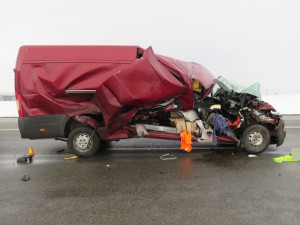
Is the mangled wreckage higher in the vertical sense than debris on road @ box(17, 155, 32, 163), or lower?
higher

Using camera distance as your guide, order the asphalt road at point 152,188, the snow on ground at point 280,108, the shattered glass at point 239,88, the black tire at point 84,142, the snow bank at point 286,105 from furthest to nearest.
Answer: the snow on ground at point 280,108 → the snow bank at point 286,105 → the shattered glass at point 239,88 → the black tire at point 84,142 → the asphalt road at point 152,188

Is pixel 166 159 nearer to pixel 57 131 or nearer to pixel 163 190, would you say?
pixel 163 190

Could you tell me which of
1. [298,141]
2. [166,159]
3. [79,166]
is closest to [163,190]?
[166,159]

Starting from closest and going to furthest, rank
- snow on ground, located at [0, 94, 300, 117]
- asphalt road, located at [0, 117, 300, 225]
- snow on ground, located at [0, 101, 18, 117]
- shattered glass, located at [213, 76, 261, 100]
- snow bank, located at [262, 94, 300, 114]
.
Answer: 1. asphalt road, located at [0, 117, 300, 225]
2. shattered glass, located at [213, 76, 261, 100]
3. snow bank, located at [262, 94, 300, 114]
4. snow on ground, located at [0, 94, 300, 117]
5. snow on ground, located at [0, 101, 18, 117]

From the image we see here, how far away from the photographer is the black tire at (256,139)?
20.0 feet

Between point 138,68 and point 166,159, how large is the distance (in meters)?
2.14

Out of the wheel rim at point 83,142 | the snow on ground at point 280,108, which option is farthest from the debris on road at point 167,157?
the snow on ground at point 280,108

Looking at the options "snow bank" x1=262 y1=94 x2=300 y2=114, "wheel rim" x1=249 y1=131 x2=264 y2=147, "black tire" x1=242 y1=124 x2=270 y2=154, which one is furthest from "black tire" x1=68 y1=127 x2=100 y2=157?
"snow bank" x1=262 y1=94 x2=300 y2=114

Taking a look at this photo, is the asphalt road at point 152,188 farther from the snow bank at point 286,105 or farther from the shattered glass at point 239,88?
the snow bank at point 286,105

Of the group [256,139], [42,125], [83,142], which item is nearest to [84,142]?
[83,142]

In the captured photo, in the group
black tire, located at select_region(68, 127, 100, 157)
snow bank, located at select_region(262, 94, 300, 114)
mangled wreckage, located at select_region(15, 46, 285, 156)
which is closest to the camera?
mangled wreckage, located at select_region(15, 46, 285, 156)

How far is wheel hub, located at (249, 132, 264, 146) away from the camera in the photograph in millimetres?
6129

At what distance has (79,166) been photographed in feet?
18.1

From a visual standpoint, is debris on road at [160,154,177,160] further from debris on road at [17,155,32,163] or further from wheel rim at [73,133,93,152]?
debris on road at [17,155,32,163]
